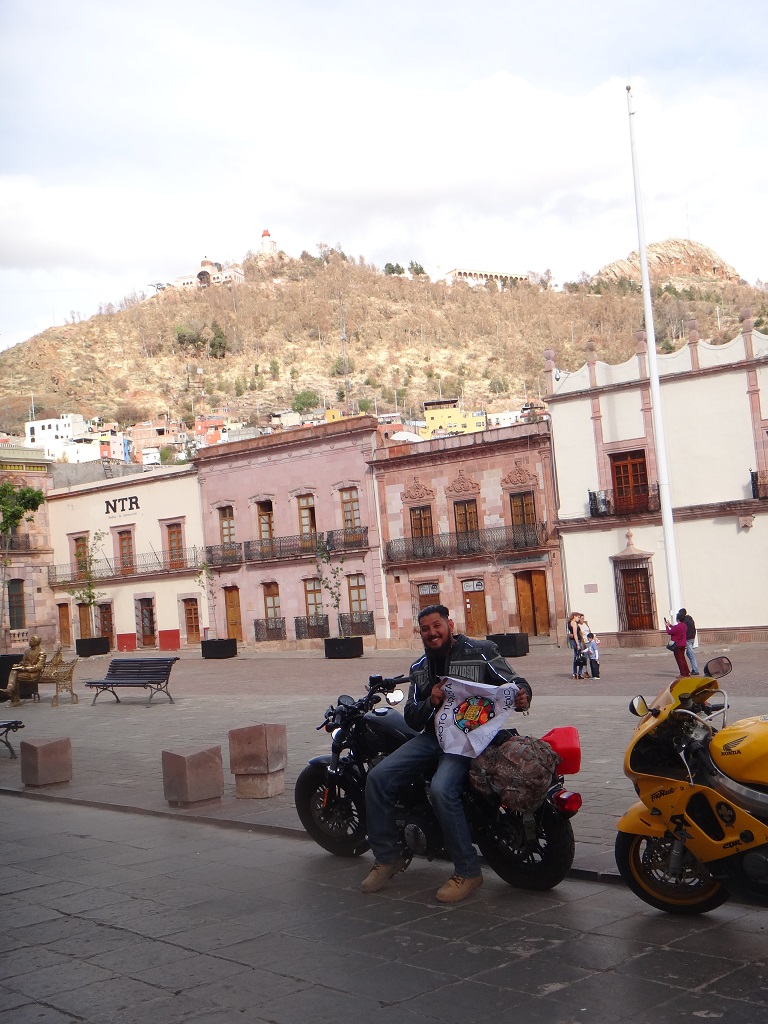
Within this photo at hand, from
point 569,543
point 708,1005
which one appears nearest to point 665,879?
point 708,1005

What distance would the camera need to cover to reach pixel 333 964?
4996 millimetres

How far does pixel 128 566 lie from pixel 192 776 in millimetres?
38163

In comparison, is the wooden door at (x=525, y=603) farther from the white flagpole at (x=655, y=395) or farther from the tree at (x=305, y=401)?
the tree at (x=305, y=401)

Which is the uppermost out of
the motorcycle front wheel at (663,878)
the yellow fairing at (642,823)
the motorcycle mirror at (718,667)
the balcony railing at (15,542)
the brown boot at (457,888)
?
the balcony railing at (15,542)

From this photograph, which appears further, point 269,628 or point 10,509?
point 10,509

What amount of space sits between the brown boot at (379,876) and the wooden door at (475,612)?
30453 mm

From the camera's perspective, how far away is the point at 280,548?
136ft

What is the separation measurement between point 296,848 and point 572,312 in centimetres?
11260

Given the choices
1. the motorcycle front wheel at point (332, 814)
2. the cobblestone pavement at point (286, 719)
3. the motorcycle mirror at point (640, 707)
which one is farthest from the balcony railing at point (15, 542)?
the motorcycle mirror at point (640, 707)

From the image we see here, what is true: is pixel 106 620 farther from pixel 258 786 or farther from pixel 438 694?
pixel 438 694

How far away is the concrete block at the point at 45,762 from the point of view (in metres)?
11.1

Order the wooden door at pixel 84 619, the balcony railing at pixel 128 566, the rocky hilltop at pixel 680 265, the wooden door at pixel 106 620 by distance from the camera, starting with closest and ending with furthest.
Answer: the balcony railing at pixel 128 566, the wooden door at pixel 106 620, the wooden door at pixel 84 619, the rocky hilltop at pixel 680 265

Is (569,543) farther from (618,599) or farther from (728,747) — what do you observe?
(728,747)

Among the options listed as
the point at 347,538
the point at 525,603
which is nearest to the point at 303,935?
the point at 525,603
